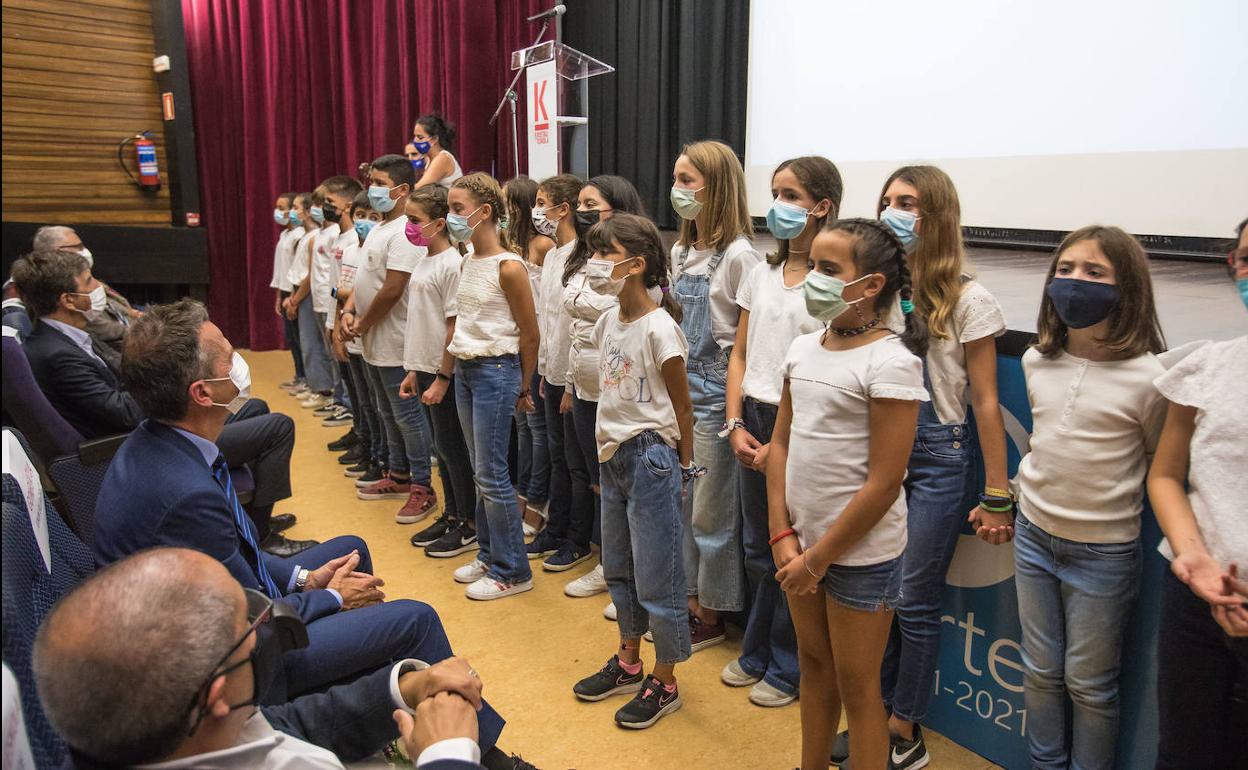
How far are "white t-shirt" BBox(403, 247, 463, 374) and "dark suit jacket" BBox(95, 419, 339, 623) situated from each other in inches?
61.6

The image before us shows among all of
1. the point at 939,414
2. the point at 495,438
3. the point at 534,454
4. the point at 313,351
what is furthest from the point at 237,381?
the point at 313,351

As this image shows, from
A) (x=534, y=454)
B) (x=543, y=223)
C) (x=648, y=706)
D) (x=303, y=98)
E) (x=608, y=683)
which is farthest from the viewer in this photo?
(x=303, y=98)

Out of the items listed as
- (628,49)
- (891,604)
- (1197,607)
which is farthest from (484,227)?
(628,49)

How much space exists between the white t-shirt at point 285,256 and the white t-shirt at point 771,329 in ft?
16.2

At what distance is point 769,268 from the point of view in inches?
94.0

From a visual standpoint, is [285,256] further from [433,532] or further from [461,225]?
[461,225]

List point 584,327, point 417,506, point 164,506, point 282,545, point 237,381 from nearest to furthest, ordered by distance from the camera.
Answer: point 164,506, point 237,381, point 584,327, point 282,545, point 417,506

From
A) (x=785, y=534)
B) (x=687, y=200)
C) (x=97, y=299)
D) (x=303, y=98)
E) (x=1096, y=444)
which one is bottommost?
(x=785, y=534)

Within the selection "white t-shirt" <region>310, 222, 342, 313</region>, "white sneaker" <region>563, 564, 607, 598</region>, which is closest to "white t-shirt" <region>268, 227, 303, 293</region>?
"white t-shirt" <region>310, 222, 342, 313</region>

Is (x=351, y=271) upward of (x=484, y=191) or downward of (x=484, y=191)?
downward

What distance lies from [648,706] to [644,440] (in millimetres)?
770

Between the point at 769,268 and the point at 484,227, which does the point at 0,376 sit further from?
the point at 484,227

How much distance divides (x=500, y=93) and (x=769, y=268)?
5293 millimetres

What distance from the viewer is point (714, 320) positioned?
262 centimetres
